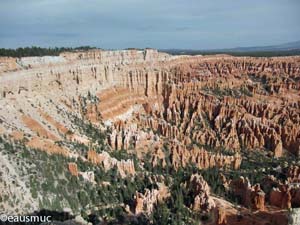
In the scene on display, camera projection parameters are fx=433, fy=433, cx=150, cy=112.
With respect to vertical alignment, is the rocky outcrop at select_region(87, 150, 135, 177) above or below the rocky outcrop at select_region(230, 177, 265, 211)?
above

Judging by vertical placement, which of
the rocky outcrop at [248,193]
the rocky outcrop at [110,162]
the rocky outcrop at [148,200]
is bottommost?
the rocky outcrop at [248,193]

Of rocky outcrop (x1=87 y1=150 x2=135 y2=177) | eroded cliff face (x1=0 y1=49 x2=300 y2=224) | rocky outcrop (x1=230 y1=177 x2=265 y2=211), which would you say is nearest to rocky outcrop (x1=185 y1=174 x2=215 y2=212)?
eroded cliff face (x1=0 y1=49 x2=300 y2=224)

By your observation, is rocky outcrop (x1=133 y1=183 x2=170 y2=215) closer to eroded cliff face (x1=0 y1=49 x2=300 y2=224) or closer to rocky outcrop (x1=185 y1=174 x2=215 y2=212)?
eroded cliff face (x1=0 y1=49 x2=300 y2=224)

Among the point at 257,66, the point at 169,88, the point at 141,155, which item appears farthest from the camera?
the point at 257,66

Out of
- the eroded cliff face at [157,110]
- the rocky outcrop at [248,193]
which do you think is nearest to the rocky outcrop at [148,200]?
the eroded cliff face at [157,110]

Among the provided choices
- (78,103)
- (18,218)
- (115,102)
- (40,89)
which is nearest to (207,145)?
(115,102)

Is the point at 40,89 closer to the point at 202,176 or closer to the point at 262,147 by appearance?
the point at 202,176

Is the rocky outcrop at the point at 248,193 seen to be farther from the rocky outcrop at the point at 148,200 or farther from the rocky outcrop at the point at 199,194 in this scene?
the rocky outcrop at the point at 148,200

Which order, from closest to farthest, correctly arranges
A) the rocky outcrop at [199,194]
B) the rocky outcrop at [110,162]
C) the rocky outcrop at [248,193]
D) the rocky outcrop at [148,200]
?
the rocky outcrop at [148,200] → the rocky outcrop at [199,194] → the rocky outcrop at [248,193] → the rocky outcrop at [110,162]
